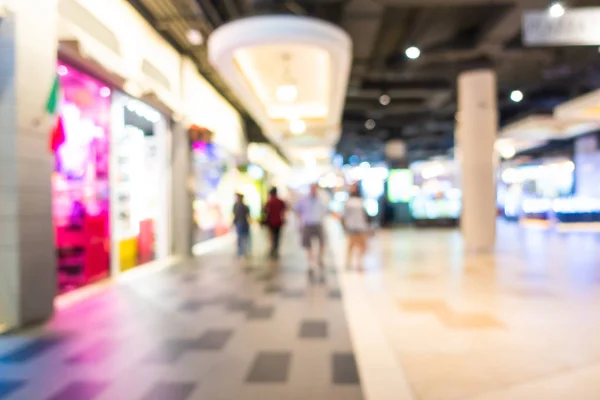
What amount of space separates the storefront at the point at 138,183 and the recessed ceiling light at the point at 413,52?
576 centimetres

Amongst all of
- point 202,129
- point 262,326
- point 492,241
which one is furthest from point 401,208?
point 262,326

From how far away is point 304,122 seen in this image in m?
16.4

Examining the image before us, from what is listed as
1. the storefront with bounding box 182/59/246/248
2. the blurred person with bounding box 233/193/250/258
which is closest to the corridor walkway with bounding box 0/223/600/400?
the blurred person with bounding box 233/193/250/258

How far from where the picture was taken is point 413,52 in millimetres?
10688

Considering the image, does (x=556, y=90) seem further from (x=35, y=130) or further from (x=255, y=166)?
(x=35, y=130)

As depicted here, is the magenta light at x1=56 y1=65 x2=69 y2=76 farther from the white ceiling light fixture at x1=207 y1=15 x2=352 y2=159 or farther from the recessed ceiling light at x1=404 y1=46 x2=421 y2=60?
the recessed ceiling light at x1=404 y1=46 x2=421 y2=60

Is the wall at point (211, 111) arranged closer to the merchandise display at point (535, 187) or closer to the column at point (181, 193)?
the column at point (181, 193)

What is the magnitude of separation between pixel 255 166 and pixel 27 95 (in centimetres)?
1853

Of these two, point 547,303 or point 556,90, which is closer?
point 547,303

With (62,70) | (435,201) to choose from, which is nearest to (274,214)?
(62,70)

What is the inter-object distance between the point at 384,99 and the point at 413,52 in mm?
5266

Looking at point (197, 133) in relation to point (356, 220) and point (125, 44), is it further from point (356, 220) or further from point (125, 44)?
point (356, 220)

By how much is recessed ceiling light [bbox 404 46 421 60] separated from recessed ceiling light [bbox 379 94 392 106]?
14.5 feet

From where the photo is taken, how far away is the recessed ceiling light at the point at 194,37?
29.0 ft
